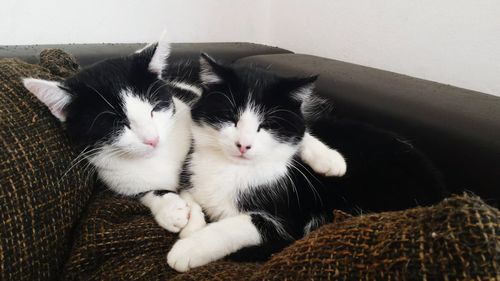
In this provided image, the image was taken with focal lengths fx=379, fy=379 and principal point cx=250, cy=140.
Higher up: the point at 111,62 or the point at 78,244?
the point at 111,62

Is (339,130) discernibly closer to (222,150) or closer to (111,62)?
(222,150)

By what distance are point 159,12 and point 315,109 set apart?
1.15 m

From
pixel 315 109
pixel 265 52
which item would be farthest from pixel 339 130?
pixel 265 52

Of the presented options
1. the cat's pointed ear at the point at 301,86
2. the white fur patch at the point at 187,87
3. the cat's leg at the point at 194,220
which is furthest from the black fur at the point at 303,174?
the white fur patch at the point at 187,87

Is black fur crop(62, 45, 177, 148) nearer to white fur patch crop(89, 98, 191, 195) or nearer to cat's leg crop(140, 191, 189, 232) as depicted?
white fur patch crop(89, 98, 191, 195)

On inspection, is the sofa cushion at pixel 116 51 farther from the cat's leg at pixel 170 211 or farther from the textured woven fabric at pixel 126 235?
the cat's leg at pixel 170 211

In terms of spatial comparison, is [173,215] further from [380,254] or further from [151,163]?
[380,254]

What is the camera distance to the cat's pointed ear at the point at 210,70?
3.16 feet

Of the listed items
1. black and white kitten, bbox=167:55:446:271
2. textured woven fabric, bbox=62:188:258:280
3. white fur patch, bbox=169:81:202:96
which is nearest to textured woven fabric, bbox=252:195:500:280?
textured woven fabric, bbox=62:188:258:280

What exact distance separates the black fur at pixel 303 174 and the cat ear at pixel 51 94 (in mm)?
325

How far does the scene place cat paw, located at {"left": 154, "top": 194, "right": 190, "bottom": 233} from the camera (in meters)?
0.92

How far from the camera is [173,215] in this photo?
36.1 inches

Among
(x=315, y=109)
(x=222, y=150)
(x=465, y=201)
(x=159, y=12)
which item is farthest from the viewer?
(x=159, y=12)

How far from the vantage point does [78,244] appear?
0.86m
